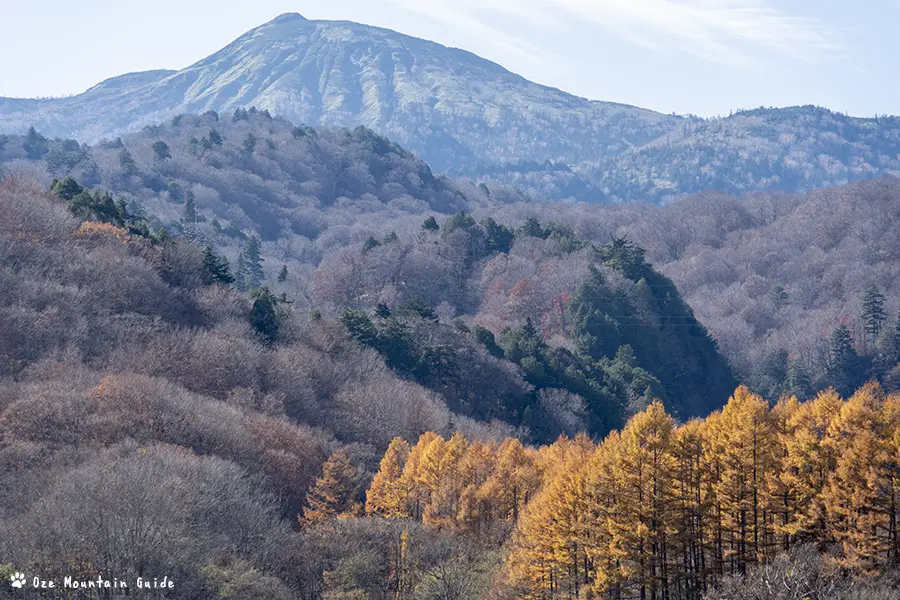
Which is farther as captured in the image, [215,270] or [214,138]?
[214,138]

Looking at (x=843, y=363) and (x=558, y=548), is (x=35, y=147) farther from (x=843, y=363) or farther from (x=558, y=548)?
(x=558, y=548)

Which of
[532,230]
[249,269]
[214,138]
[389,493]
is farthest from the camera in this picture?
[214,138]

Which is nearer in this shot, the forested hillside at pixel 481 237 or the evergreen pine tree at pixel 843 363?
the evergreen pine tree at pixel 843 363

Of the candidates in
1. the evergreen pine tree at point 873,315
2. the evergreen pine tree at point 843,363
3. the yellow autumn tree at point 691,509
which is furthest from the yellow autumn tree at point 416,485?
the evergreen pine tree at point 873,315

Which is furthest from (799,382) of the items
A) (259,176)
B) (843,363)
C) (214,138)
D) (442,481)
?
(214,138)

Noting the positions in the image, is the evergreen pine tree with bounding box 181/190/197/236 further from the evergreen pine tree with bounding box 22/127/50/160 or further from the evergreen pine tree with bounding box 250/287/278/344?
the evergreen pine tree with bounding box 250/287/278/344

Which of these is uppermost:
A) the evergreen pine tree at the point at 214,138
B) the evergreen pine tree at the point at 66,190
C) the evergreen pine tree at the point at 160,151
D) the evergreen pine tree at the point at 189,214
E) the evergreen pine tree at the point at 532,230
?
the evergreen pine tree at the point at 214,138

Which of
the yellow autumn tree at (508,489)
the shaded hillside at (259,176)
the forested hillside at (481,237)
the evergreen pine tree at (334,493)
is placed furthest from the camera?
the shaded hillside at (259,176)

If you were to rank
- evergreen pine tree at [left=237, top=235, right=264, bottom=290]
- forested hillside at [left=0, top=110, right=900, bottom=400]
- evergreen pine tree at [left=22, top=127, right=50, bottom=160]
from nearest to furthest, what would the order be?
1. evergreen pine tree at [left=237, top=235, right=264, bottom=290]
2. forested hillside at [left=0, top=110, right=900, bottom=400]
3. evergreen pine tree at [left=22, top=127, right=50, bottom=160]

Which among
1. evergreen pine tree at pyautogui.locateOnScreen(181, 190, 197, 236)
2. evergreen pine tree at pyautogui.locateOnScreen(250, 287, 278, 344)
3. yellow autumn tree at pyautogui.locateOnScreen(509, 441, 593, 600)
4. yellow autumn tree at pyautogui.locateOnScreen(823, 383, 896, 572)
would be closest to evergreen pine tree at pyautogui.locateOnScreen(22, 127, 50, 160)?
evergreen pine tree at pyautogui.locateOnScreen(181, 190, 197, 236)

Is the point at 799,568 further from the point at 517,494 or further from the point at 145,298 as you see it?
the point at 145,298

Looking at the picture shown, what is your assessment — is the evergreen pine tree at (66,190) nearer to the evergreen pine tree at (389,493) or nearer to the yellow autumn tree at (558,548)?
the evergreen pine tree at (389,493)

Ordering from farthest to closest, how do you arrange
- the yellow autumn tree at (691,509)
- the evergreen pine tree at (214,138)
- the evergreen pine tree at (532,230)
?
the evergreen pine tree at (214,138) < the evergreen pine tree at (532,230) < the yellow autumn tree at (691,509)

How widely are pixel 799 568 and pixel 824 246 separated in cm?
12321
